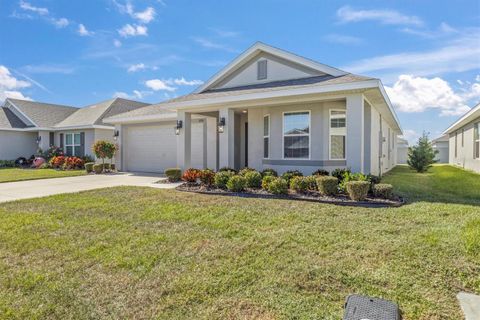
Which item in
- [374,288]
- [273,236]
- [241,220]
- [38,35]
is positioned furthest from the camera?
[38,35]

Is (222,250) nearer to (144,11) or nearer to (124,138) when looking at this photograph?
(144,11)

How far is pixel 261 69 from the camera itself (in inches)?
498

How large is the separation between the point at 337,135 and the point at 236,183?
452cm

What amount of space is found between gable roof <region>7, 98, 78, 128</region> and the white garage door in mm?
10358

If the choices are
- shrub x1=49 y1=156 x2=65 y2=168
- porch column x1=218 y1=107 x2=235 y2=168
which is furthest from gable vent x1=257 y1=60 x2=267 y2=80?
shrub x1=49 y1=156 x2=65 y2=168

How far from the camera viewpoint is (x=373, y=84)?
914 cm

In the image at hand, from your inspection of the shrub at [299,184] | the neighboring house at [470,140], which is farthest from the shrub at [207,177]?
the neighboring house at [470,140]

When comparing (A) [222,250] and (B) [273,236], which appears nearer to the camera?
(A) [222,250]

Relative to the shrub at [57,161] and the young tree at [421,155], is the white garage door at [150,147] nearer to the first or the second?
the shrub at [57,161]

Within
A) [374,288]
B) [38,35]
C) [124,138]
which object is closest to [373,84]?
[374,288]

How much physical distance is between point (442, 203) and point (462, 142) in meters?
19.5

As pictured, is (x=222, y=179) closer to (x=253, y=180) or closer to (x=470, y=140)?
(x=253, y=180)

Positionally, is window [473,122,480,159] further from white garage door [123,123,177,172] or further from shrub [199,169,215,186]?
white garage door [123,123,177,172]

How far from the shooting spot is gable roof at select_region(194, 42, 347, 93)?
37.3ft
